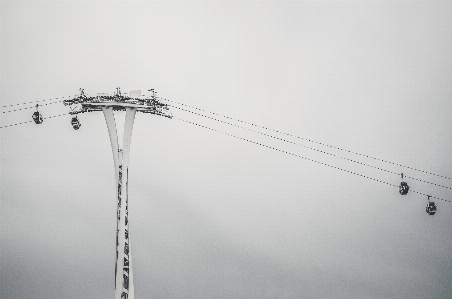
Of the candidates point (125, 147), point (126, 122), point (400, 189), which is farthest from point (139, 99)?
point (400, 189)

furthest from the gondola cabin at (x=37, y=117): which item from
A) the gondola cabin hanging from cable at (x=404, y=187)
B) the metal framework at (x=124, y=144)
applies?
the gondola cabin hanging from cable at (x=404, y=187)

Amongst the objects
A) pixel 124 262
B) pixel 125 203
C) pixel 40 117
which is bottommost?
pixel 124 262

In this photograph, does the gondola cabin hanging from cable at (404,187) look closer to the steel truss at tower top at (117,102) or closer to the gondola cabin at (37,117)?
the steel truss at tower top at (117,102)

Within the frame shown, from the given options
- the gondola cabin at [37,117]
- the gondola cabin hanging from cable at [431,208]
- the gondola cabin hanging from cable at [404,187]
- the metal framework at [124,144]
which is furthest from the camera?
the gondola cabin hanging from cable at [431,208]

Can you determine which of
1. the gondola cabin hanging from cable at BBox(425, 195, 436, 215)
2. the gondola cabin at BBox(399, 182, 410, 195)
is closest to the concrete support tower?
the gondola cabin at BBox(399, 182, 410, 195)

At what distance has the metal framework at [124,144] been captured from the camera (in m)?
19.8

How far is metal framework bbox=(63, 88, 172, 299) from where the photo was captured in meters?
19.8

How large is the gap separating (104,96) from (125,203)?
5.84 m

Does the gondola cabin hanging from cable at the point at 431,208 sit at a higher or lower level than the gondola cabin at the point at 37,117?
lower

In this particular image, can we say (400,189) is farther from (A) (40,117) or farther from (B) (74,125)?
(A) (40,117)

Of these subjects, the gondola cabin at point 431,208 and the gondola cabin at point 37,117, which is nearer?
the gondola cabin at point 37,117

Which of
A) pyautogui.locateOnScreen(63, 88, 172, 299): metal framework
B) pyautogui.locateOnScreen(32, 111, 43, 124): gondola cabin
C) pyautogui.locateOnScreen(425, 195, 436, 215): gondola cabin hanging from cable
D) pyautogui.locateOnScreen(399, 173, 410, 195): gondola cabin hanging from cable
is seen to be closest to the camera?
pyautogui.locateOnScreen(32, 111, 43, 124): gondola cabin

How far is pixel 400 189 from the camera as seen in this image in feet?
75.3

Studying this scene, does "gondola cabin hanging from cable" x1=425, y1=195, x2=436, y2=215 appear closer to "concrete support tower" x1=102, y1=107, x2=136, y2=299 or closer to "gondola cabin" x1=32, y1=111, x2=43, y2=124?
"concrete support tower" x1=102, y1=107, x2=136, y2=299
